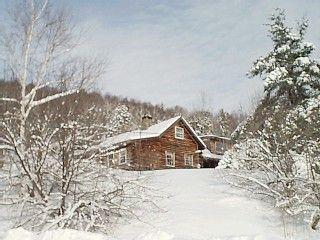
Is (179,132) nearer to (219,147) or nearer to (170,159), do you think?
(170,159)

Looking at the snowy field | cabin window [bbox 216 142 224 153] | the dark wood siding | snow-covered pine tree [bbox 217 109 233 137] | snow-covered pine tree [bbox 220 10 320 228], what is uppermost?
snow-covered pine tree [bbox 217 109 233 137]

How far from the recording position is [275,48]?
966 inches

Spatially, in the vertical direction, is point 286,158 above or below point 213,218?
above

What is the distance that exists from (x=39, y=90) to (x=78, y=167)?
6.58m

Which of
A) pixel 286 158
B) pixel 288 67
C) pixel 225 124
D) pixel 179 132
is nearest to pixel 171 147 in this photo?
pixel 179 132

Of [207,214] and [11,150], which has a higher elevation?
[11,150]

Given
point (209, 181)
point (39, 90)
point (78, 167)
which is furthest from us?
point (209, 181)

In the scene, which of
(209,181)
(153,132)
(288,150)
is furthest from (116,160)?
(153,132)

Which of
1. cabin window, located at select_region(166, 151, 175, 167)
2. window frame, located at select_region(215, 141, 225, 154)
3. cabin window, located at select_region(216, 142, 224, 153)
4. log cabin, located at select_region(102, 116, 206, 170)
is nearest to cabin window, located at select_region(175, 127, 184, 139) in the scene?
log cabin, located at select_region(102, 116, 206, 170)

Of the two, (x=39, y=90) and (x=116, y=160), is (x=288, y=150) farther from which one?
(x=39, y=90)

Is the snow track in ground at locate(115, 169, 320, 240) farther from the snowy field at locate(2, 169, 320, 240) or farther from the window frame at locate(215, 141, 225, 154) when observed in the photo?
the window frame at locate(215, 141, 225, 154)

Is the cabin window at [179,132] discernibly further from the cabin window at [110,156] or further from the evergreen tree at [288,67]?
the cabin window at [110,156]

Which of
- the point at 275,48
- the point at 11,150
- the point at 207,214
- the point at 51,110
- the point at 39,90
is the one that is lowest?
the point at 207,214

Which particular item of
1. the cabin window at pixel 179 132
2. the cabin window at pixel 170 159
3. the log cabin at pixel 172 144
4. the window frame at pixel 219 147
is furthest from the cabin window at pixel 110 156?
the window frame at pixel 219 147
